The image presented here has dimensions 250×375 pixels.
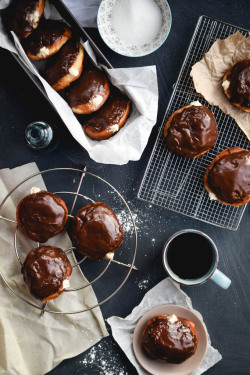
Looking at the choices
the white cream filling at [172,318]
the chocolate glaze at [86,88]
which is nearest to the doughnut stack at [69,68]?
the chocolate glaze at [86,88]

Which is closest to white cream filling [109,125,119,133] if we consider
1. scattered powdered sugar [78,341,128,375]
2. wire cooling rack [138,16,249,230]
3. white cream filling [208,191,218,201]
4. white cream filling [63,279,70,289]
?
wire cooling rack [138,16,249,230]

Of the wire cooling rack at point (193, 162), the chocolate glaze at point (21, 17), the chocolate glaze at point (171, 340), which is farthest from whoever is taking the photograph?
the wire cooling rack at point (193, 162)

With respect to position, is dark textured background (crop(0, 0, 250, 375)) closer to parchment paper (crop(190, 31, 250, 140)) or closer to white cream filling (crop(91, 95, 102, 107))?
parchment paper (crop(190, 31, 250, 140))

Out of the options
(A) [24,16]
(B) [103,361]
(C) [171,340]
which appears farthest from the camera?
(B) [103,361]

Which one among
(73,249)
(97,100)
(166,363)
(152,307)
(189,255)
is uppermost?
(97,100)

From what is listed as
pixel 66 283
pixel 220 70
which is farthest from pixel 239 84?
pixel 66 283

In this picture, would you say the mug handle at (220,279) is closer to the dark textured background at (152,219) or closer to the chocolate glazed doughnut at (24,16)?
the dark textured background at (152,219)

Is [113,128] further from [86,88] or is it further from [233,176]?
[233,176]
